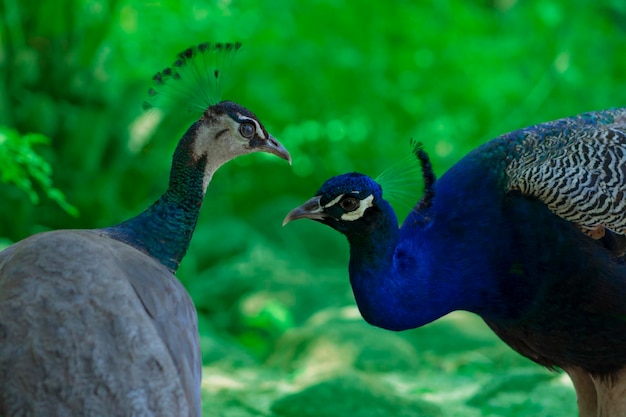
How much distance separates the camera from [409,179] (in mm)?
2883

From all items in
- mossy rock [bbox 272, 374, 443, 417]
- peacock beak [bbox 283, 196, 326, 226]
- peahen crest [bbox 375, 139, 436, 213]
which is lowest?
mossy rock [bbox 272, 374, 443, 417]

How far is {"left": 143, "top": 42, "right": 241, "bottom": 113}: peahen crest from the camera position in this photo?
267 cm

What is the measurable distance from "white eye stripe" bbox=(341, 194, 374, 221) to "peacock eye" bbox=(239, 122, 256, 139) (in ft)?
1.27

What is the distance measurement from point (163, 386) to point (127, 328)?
0.15 metres

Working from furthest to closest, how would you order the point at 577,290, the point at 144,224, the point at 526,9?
the point at 526,9 < the point at 577,290 < the point at 144,224

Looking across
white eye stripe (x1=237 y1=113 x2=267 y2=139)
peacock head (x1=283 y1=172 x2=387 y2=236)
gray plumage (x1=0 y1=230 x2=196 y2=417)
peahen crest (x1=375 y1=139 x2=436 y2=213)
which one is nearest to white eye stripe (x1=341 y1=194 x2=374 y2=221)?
peacock head (x1=283 y1=172 x2=387 y2=236)

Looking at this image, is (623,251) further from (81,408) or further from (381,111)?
(381,111)

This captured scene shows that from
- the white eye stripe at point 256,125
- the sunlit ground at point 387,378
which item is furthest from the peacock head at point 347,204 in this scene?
the sunlit ground at point 387,378

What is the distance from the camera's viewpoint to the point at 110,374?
6.20ft

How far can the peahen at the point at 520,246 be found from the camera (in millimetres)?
2748

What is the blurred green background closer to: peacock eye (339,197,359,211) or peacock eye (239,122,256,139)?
peacock eye (239,122,256,139)

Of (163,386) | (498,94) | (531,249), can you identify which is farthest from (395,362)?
(498,94)

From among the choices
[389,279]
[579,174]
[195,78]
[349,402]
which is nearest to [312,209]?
[389,279]

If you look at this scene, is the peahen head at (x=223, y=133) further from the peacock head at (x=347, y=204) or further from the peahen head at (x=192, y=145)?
the peacock head at (x=347, y=204)
